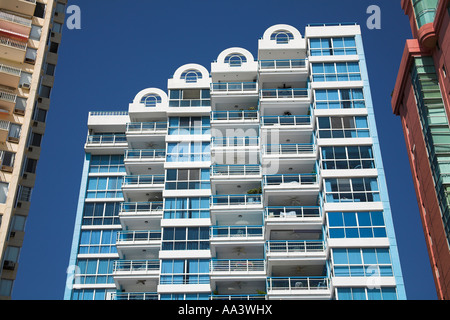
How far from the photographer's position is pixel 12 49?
158ft

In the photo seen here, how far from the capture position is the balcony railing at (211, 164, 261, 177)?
54812mm

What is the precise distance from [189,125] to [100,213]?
466 inches

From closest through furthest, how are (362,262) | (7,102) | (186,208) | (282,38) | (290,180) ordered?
(362,262) → (7,102) → (290,180) → (186,208) → (282,38)

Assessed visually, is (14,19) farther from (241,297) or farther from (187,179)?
(241,297)

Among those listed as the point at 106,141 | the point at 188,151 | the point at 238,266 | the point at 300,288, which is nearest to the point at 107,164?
the point at 106,141

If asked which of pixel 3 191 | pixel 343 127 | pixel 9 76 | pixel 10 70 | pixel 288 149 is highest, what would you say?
pixel 10 70

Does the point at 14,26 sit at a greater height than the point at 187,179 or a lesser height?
greater

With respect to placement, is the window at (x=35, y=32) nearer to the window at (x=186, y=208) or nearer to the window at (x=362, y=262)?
the window at (x=186, y=208)

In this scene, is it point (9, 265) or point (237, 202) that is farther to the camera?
point (237, 202)

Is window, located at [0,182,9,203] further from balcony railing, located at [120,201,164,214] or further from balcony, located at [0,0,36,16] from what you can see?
balcony, located at [0,0,36,16]

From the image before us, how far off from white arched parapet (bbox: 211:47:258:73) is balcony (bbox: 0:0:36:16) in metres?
17.5

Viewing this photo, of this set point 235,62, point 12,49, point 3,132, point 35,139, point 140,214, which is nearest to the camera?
point 3,132

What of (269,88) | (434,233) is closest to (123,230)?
(269,88)

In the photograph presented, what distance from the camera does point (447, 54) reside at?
158 ft
